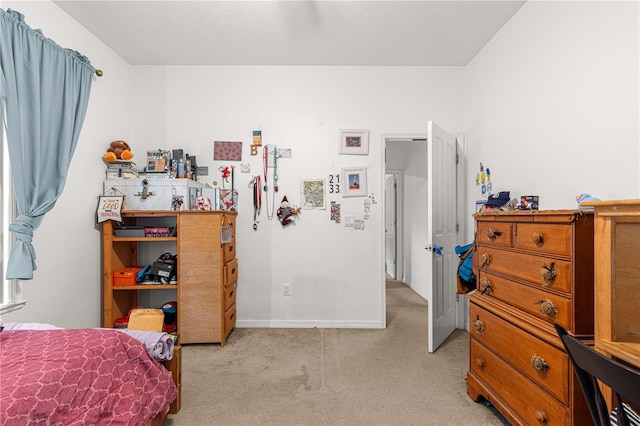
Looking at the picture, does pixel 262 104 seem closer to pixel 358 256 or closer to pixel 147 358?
pixel 358 256

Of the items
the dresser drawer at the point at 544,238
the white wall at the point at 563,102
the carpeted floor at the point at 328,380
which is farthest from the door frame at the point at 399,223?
the dresser drawer at the point at 544,238

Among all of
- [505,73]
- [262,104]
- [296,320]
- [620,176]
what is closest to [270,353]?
[296,320]

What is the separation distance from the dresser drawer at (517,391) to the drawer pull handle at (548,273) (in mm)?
522

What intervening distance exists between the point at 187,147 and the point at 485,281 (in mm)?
3006

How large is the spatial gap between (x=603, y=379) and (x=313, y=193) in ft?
8.72

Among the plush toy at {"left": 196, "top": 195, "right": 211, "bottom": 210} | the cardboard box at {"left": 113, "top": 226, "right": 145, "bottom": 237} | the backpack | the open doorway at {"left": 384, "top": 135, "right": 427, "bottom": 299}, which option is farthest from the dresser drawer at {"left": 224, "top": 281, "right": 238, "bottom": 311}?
the open doorway at {"left": 384, "top": 135, "right": 427, "bottom": 299}

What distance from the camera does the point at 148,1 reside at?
7.31 ft

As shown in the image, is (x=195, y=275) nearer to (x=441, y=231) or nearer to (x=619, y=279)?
(x=441, y=231)

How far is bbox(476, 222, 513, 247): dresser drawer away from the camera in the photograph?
1.62 metres

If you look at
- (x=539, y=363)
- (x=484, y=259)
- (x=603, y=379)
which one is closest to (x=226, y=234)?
(x=484, y=259)

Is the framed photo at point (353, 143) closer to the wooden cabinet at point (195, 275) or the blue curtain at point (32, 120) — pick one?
the wooden cabinet at point (195, 275)

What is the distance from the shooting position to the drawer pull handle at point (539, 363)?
1360 mm

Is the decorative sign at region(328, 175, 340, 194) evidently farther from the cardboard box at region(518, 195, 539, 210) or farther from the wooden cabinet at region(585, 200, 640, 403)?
the wooden cabinet at region(585, 200, 640, 403)

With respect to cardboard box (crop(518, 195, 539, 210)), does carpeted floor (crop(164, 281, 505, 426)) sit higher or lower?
lower
